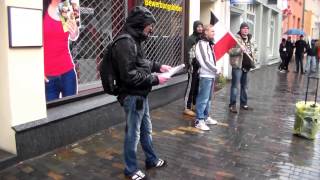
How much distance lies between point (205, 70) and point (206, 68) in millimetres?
41

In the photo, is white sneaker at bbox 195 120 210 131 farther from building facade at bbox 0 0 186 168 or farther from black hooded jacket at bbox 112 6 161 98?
black hooded jacket at bbox 112 6 161 98

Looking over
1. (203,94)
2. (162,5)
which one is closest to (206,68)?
(203,94)

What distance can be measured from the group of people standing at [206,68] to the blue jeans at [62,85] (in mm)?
1973

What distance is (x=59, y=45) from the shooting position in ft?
18.6

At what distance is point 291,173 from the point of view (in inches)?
188

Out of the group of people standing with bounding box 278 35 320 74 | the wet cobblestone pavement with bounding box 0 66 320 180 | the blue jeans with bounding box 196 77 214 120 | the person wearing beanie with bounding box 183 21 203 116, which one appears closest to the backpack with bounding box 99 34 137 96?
the wet cobblestone pavement with bounding box 0 66 320 180

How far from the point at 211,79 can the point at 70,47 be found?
2.26 metres

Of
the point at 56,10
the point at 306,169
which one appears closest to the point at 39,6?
the point at 56,10

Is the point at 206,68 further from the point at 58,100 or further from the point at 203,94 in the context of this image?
the point at 58,100

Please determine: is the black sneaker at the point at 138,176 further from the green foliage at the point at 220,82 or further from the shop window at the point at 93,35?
the green foliage at the point at 220,82

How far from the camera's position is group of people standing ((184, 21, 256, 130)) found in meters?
6.40

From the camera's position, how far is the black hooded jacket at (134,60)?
391 centimetres

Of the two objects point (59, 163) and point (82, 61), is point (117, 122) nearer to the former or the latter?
point (82, 61)

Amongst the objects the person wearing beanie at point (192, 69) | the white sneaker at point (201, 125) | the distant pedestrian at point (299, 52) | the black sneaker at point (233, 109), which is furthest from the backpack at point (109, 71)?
the distant pedestrian at point (299, 52)
